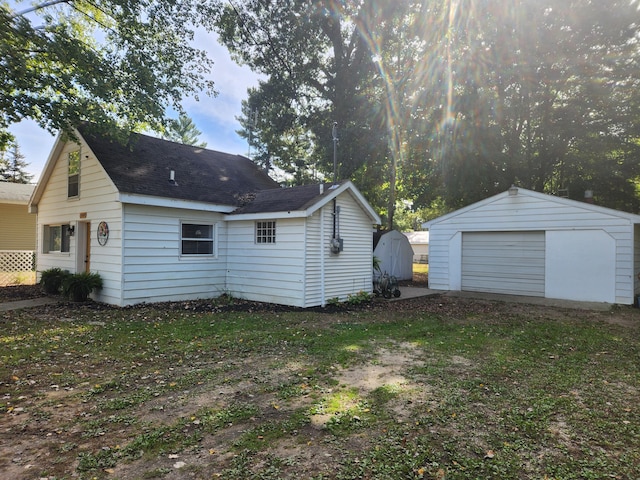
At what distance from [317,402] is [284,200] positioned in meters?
7.51

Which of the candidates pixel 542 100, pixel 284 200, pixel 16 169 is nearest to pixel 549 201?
pixel 284 200

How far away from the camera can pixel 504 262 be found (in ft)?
42.2

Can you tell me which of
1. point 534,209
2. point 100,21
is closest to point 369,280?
point 534,209

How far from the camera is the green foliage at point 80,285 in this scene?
389 inches

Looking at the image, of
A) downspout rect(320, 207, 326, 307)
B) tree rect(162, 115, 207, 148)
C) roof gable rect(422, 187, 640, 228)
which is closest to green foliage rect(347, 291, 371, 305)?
downspout rect(320, 207, 326, 307)

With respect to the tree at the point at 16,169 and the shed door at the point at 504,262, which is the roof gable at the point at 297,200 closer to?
the shed door at the point at 504,262

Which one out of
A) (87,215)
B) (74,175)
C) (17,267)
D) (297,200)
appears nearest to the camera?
(297,200)

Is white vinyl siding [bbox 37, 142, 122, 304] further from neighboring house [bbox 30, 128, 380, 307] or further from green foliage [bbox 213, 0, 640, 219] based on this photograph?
green foliage [bbox 213, 0, 640, 219]

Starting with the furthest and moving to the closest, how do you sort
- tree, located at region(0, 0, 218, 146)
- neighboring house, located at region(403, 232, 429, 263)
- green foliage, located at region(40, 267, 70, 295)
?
1. neighboring house, located at region(403, 232, 429, 263)
2. green foliage, located at region(40, 267, 70, 295)
3. tree, located at region(0, 0, 218, 146)

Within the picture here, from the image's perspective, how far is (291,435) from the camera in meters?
3.22

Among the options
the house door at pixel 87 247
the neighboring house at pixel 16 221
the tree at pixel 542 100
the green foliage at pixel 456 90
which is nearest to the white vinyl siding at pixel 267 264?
the house door at pixel 87 247

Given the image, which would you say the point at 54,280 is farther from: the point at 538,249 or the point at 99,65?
the point at 538,249

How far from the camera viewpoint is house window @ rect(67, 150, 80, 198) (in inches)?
451

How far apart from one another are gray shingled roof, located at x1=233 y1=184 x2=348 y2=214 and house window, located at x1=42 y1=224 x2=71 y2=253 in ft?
19.2
